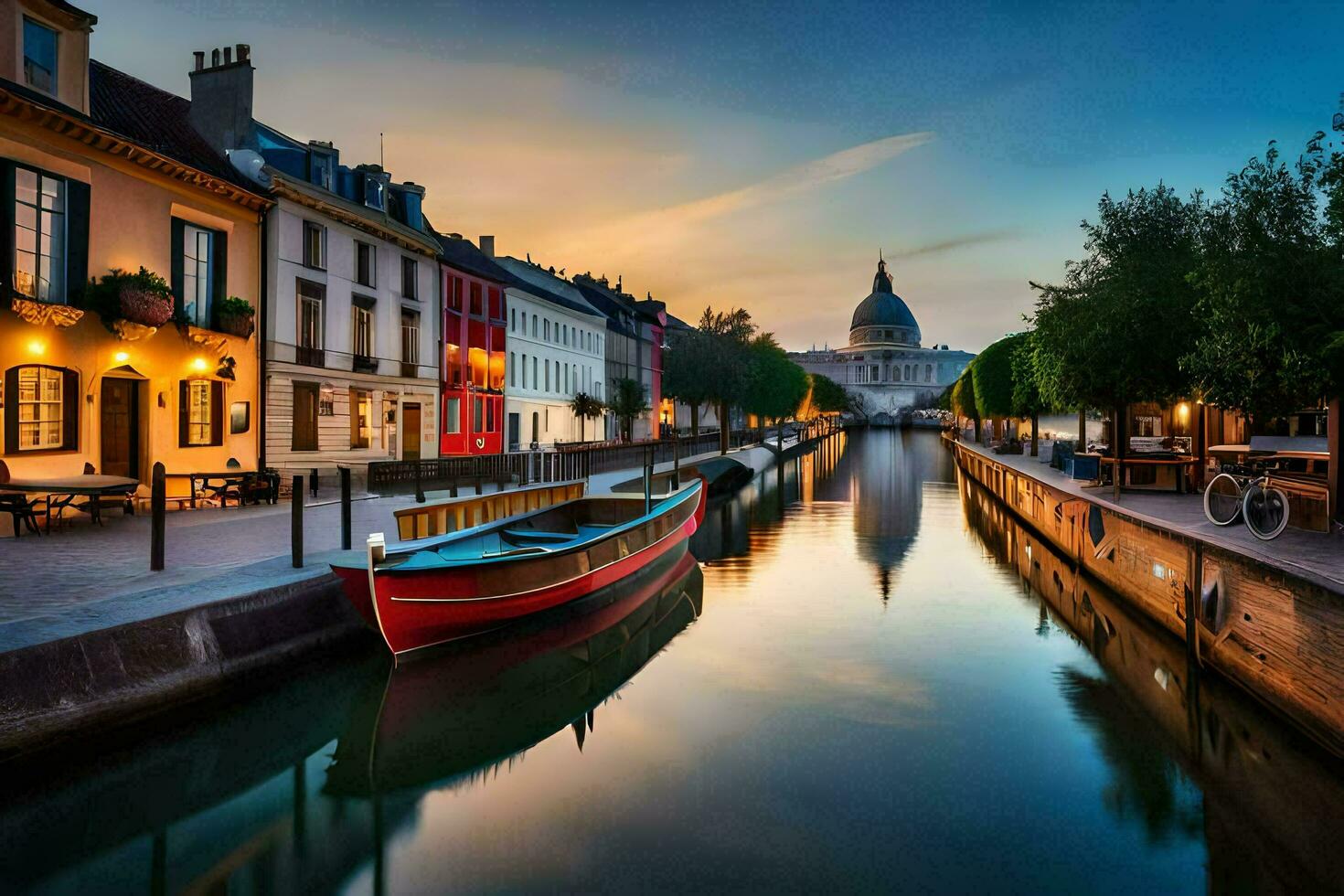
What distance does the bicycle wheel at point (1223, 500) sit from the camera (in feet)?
43.7

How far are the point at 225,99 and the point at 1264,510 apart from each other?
1028 inches

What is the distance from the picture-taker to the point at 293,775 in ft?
26.8

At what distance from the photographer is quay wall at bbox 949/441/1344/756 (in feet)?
26.1

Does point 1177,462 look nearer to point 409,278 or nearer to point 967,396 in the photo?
point 409,278

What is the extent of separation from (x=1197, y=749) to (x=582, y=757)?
6251 millimetres

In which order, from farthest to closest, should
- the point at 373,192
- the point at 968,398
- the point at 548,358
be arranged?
the point at 968,398 → the point at 548,358 → the point at 373,192

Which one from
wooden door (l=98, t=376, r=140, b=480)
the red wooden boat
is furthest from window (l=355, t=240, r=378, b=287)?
the red wooden boat

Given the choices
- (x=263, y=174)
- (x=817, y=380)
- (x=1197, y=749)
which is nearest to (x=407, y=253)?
(x=263, y=174)

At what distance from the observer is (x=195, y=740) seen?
840 centimetres

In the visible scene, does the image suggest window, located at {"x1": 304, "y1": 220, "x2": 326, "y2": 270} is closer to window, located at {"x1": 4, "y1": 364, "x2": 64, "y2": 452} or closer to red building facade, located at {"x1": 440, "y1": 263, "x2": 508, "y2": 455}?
red building facade, located at {"x1": 440, "y1": 263, "x2": 508, "y2": 455}

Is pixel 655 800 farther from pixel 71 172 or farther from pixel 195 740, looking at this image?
pixel 71 172

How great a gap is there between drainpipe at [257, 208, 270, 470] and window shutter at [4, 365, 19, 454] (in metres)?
7.57

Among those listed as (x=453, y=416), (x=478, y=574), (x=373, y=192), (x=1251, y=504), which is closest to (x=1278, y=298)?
(x=1251, y=504)

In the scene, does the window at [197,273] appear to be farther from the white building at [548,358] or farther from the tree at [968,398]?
the tree at [968,398]
